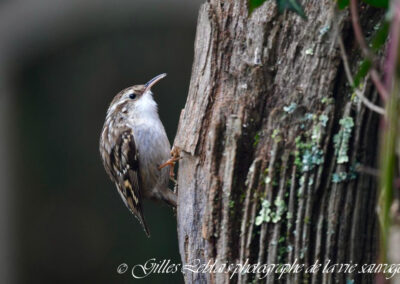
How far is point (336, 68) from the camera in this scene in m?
2.38

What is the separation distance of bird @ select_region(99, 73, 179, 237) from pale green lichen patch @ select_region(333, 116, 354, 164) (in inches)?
64.9

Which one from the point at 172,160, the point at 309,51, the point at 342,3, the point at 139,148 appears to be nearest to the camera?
the point at 342,3

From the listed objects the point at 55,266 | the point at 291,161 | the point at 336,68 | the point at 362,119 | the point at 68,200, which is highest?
the point at 336,68

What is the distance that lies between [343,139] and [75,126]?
3.56 meters

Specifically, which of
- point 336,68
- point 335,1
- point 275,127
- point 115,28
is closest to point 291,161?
point 275,127

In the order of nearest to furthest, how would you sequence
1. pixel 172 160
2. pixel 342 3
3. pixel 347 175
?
pixel 342 3
pixel 347 175
pixel 172 160

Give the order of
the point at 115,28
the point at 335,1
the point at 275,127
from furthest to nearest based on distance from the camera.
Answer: the point at 115,28 → the point at 275,127 → the point at 335,1

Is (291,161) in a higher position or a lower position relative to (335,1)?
lower

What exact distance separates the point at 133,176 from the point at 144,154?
0.16 meters

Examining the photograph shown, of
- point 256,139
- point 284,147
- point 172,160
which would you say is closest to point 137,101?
point 172,160

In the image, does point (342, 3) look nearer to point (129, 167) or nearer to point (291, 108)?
point (291, 108)

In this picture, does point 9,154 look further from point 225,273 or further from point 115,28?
point 225,273

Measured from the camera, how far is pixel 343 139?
2338mm

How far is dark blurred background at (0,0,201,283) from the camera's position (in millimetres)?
5438
